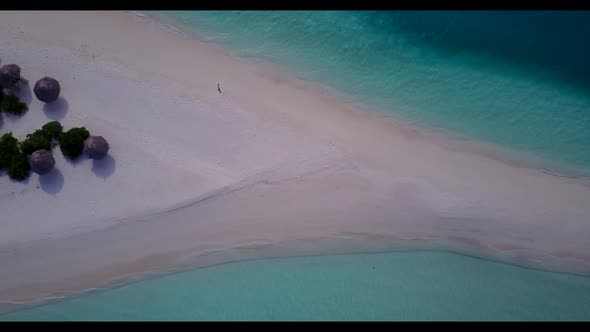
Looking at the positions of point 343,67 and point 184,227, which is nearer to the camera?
point 184,227

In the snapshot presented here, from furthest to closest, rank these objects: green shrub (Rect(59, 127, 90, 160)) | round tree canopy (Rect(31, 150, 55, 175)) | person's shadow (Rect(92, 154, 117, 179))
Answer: person's shadow (Rect(92, 154, 117, 179)), green shrub (Rect(59, 127, 90, 160)), round tree canopy (Rect(31, 150, 55, 175))

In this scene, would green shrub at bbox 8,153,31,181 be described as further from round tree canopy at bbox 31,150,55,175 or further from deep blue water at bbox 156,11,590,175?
deep blue water at bbox 156,11,590,175

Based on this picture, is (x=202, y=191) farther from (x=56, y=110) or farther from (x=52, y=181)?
(x=56, y=110)

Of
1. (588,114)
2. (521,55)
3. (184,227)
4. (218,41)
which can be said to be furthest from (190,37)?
(588,114)

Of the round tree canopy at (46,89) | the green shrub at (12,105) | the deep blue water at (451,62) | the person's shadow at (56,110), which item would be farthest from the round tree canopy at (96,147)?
the deep blue water at (451,62)

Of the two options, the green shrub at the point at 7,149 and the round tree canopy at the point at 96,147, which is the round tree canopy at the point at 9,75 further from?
the round tree canopy at the point at 96,147

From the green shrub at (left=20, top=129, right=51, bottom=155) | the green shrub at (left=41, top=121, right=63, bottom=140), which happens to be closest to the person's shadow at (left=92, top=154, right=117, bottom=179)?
the green shrub at (left=41, top=121, right=63, bottom=140)

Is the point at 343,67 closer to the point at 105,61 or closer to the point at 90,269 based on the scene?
the point at 105,61
